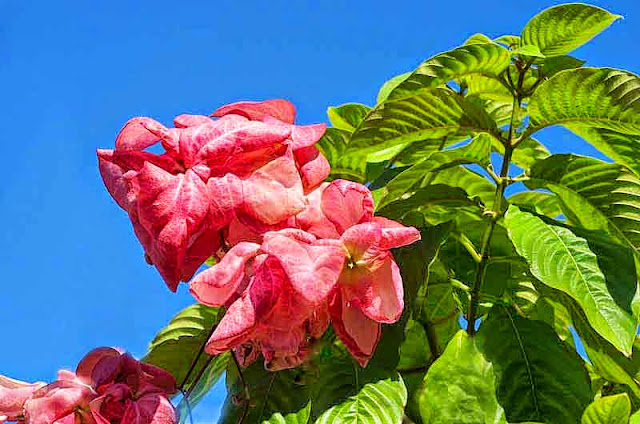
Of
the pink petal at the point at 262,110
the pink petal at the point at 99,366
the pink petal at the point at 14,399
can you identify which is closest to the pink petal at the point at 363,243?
the pink petal at the point at 262,110

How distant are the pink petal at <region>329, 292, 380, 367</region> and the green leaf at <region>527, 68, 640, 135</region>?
488 mm

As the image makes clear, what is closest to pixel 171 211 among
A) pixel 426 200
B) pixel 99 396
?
pixel 99 396

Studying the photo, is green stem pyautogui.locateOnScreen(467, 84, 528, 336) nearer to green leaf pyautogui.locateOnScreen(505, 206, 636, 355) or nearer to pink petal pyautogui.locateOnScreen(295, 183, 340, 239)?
green leaf pyautogui.locateOnScreen(505, 206, 636, 355)

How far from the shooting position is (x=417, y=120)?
1.30 meters

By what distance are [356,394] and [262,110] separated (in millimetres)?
344

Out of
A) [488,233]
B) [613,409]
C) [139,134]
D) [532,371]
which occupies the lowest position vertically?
[613,409]

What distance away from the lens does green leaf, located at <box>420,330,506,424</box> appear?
105cm

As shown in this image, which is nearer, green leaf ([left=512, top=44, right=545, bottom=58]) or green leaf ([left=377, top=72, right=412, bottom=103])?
green leaf ([left=512, top=44, right=545, bottom=58])

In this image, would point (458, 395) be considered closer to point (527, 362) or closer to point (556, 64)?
point (527, 362)

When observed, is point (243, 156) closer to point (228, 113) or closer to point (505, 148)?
point (228, 113)

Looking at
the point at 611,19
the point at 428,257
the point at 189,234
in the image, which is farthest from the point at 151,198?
the point at 611,19

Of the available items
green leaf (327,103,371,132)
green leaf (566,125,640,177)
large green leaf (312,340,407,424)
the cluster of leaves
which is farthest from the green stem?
green leaf (327,103,371,132)

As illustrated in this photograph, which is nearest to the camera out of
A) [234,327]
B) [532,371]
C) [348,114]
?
[234,327]

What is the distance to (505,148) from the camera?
1.38m
